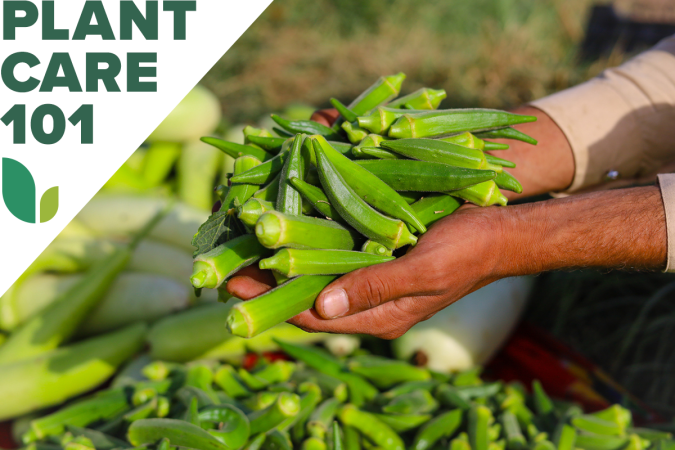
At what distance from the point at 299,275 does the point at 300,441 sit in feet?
3.81

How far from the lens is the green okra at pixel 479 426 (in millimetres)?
2457

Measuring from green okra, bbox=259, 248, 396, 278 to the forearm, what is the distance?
546mm

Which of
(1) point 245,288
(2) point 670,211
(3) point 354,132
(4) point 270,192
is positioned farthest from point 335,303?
(2) point 670,211

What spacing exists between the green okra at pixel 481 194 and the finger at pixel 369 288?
0.38m

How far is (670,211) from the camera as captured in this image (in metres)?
1.89

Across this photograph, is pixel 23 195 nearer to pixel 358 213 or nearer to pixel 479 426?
pixel 358 213

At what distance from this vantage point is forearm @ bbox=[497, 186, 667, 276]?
1.92 m

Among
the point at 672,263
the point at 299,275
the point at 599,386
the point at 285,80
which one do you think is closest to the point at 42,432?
the point at 299,275

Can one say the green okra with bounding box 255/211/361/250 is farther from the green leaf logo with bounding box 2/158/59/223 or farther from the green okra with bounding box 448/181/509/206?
the green leaf logo with bounding box 2/158/59/223

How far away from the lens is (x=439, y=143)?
192 cm

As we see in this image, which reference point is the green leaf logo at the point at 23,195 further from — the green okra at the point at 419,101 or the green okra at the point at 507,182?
the green okra at the point at 507,182

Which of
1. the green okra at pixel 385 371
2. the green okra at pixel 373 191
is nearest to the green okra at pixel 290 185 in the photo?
the green okra at pixel 373 191

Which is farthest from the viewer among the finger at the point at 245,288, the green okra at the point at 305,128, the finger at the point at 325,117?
the finger at the point at 325,117
